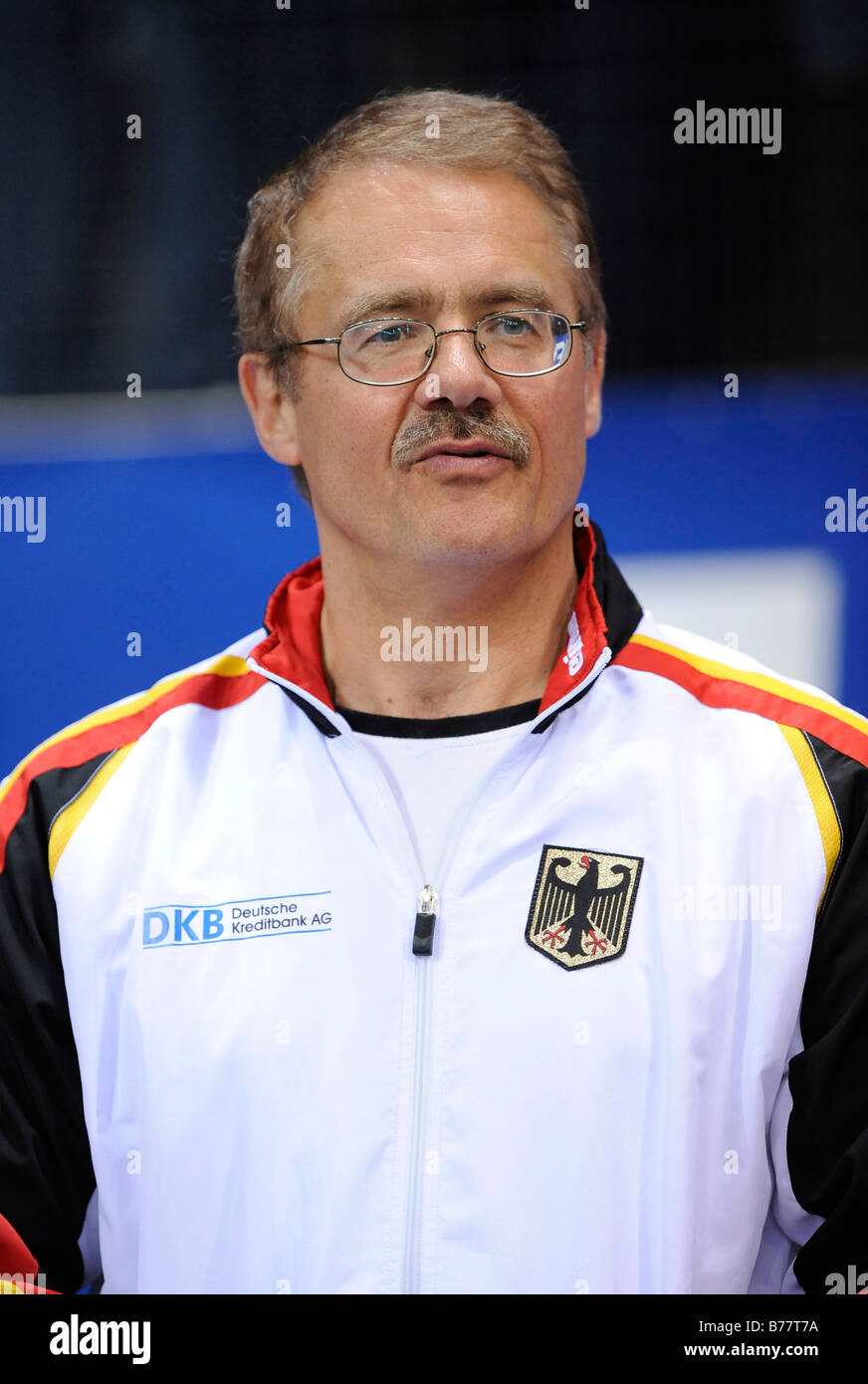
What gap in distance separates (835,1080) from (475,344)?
0.83 meters

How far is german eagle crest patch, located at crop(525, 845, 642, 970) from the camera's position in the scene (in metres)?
1.35

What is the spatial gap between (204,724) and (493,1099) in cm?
53

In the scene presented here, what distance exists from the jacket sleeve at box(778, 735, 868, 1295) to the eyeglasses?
21.8 inches

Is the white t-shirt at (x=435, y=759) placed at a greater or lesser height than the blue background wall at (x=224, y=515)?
lesser

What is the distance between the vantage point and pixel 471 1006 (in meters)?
1.34

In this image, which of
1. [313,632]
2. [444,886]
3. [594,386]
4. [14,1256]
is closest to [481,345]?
[594,386]

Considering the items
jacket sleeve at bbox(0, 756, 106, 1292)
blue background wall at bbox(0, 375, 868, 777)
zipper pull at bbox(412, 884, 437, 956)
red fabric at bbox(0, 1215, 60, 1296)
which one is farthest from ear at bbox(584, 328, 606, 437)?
red fabric at bbox(0, 1215, 60, 1296)

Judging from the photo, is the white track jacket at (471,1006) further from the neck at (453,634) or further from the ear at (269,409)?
the ear at (269,409)

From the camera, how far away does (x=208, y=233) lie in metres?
1.99

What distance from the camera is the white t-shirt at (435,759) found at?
1.42m

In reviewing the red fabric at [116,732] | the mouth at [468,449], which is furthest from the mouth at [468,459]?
the red fabric at [116,732]

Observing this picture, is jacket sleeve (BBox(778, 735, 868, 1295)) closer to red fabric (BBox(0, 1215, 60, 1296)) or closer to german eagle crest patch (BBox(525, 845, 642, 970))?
german eagle crest patch (BBox(525, 845, 642, 970))

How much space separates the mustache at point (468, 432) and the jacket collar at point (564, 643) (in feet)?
0.57
